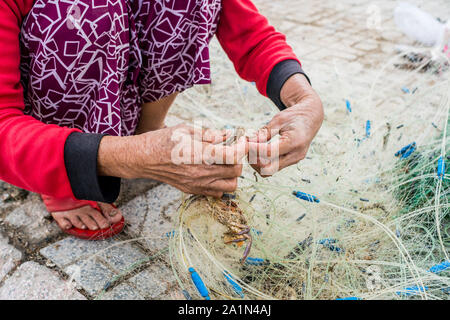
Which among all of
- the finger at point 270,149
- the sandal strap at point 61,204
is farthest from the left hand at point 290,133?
the sandal strap at point 61,204

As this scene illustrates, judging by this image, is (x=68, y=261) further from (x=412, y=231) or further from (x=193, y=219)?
(x=412, y=231)

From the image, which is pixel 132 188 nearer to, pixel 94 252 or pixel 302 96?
pixel 94 252

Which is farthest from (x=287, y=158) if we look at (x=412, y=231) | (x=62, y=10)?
(x=62, y=10)

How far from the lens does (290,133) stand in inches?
42.7

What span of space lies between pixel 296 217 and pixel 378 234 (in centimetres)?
28

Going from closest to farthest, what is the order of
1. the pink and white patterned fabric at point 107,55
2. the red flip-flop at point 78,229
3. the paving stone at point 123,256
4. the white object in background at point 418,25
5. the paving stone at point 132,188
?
the pink and white patterned fabric at point 107,55, the paving stone at point 123,256, the red flip-flop at point 78,229, the paving stone at point 132,188, the white object in background at point 418,25


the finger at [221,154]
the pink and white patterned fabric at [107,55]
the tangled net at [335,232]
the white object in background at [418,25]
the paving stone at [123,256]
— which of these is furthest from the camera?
the white object in background at [418,25]

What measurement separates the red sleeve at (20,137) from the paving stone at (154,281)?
0.38 metres

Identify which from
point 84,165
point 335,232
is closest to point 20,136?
point 84,165

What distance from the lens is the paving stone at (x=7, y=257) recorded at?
123 centimetres

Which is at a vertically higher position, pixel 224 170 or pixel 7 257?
pixel 224 170

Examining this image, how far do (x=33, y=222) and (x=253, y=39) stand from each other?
103 centimetres

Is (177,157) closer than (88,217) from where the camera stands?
Yes

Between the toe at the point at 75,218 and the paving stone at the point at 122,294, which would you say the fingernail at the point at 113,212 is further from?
the paving stone at the point at 122,294
